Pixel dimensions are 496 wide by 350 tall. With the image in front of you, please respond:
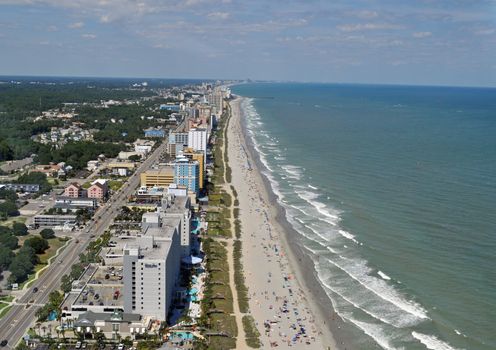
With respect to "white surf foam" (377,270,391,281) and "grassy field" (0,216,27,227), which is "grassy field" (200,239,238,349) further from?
"grassy field" (0,216,27,227)

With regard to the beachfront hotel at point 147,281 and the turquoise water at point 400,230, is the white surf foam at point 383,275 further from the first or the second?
the beachfront hotel at point 147,281

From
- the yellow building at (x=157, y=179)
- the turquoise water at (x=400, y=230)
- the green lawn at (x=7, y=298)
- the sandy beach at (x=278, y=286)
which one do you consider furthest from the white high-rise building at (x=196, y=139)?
the green lawn at (x=7, y=298)

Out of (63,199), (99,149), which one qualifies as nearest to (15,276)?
(63,199)

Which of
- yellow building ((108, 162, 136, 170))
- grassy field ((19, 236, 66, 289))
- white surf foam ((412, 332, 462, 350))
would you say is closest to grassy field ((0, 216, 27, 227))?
grassy field ((19, 236, 66, 289))

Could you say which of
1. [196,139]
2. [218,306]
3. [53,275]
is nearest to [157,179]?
[196,139]

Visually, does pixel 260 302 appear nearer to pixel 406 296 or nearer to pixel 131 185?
pixel 406 296

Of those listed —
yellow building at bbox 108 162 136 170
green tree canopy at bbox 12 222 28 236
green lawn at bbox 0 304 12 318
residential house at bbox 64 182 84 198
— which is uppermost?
yellow building at bbox 108 162 136 170
